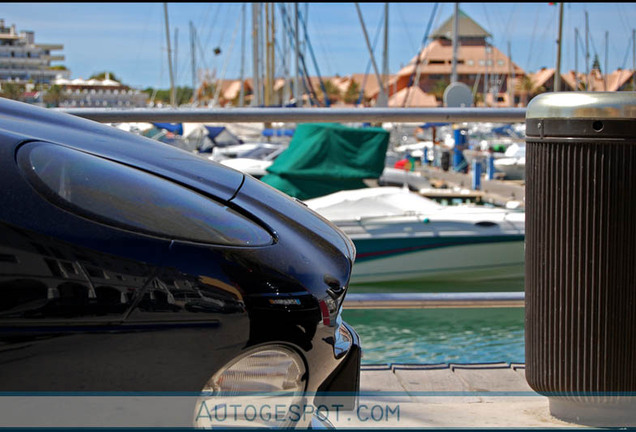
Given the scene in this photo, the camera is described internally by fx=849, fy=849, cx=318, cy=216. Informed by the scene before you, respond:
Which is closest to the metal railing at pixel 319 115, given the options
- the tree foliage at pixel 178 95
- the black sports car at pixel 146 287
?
the black sports car at pixel 146 287

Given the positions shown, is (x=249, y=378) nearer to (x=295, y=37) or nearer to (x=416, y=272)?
(x=416, y=272)

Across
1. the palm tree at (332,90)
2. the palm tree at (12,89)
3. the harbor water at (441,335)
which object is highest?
the palm tree at (12,89)

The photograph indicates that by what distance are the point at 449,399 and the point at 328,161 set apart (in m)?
9.87

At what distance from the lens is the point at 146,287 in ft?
5.49

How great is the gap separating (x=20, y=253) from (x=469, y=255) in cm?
1087

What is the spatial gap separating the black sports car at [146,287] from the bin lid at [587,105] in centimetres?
140

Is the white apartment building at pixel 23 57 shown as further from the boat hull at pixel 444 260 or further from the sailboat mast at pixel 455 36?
the sailboat mast at pixel 455 36

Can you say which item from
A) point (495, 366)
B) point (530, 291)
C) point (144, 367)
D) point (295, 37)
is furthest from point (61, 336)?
point (295, 37)

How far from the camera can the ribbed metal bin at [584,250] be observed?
9.73 feet

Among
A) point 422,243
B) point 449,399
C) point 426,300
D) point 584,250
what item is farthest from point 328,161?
point 584,250

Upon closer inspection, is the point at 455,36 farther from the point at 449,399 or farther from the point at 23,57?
the point at 449,399

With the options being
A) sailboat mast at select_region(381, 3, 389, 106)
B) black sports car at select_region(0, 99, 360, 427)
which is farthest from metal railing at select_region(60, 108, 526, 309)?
sailboat mast at select_region(381, 3, 389, 106)

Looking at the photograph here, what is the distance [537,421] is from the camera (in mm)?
3268

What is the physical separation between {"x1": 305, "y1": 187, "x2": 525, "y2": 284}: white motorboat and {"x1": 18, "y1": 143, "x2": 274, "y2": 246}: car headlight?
392 inches
